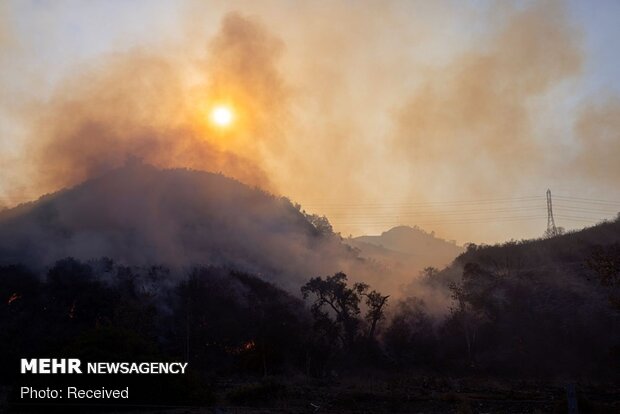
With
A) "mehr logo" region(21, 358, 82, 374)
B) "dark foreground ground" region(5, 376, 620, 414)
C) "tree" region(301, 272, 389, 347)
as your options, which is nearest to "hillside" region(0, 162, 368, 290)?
"tree" region(301, 272, 389, 347)

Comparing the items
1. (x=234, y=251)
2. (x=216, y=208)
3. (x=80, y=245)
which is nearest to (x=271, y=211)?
(x=216, y=208)

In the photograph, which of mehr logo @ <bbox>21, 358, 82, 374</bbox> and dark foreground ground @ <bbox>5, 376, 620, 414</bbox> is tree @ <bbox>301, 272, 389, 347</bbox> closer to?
dark foreground ground @ <bbox>5, 376, 620, 414</bbox>

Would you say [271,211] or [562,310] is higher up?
[271,211]

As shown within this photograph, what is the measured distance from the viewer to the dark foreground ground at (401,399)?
101 feet

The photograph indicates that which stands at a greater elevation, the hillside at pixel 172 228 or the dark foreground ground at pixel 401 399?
the hillside at pixel 172 228

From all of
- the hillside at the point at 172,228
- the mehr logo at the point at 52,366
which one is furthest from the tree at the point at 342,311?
the mehr logo at the point at 52,366

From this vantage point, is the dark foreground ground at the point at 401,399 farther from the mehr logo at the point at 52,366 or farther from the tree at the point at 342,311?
the tree at the point at 342,311

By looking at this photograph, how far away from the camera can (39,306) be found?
64.2 m

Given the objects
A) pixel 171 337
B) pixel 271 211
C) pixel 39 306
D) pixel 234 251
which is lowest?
pixel 171 337

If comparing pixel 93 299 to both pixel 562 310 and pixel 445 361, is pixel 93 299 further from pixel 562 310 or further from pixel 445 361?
pixel 562 310

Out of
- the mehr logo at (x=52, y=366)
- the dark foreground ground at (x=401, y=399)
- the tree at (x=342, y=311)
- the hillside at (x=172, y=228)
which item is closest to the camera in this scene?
the dark foreground ground at (x=401, y=399)

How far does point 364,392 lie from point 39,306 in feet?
142

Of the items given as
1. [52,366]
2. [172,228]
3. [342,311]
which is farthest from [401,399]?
[172,228]

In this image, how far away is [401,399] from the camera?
37719mm
